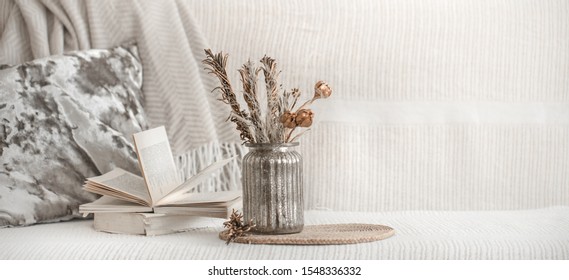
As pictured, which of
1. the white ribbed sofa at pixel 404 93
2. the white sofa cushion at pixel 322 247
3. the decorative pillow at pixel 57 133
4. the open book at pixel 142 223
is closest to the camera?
the white sofa cushion at pixel 322 247

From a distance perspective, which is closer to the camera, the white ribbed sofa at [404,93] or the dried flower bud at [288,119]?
the dried flower bud at [288,119]

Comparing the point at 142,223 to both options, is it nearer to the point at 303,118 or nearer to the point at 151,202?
the point at 151,202

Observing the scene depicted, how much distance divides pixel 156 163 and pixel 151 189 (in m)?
0.07

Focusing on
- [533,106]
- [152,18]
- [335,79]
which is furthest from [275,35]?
[533,106]

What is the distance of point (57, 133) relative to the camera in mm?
1474

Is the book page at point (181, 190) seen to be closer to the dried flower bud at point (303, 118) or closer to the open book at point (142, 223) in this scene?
the open book at point (142, 223)

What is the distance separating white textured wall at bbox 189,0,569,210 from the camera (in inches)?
64.3

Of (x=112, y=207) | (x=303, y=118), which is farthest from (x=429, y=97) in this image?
(x=112, y=207)

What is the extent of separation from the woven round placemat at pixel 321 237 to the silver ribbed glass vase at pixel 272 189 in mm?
22

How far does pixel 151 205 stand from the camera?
132 centimetres

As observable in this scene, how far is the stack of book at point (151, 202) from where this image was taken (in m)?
1.31

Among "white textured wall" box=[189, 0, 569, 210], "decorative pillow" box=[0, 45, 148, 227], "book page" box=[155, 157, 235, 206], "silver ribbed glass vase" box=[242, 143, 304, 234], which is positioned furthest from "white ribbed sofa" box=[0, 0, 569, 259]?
"silver ribbed glass vase" box=[242, 143, 304, 234]

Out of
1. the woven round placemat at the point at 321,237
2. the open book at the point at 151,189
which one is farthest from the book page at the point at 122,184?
the woven round placemat at the point at 321,237
